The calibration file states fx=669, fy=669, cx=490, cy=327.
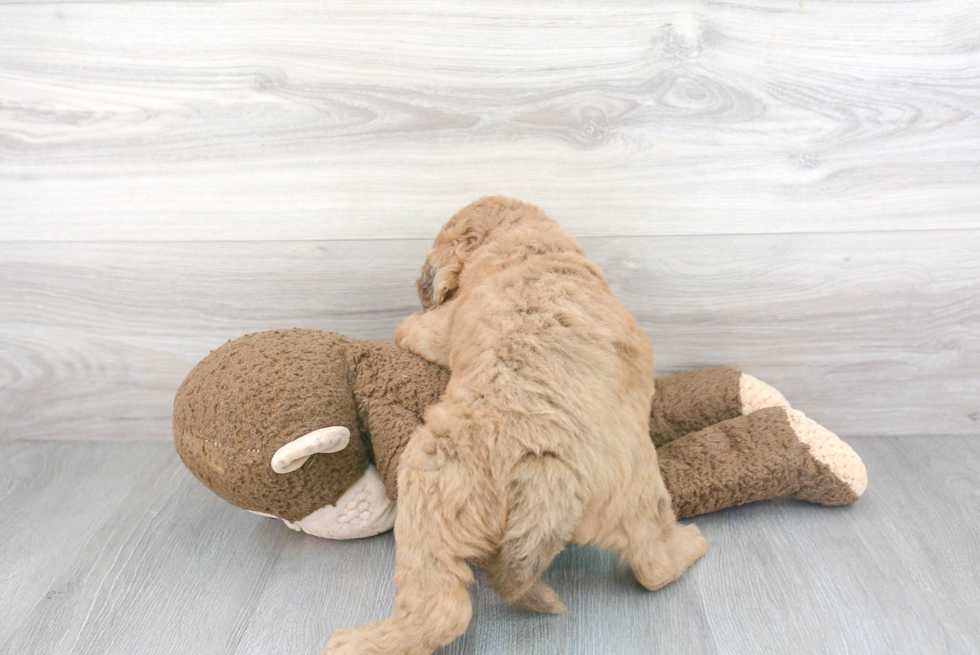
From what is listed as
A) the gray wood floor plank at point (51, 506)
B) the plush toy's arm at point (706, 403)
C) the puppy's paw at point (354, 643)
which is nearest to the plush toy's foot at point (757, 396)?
the plush toy's arm at point (706, 403)

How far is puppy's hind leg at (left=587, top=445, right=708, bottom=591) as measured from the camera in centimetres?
105

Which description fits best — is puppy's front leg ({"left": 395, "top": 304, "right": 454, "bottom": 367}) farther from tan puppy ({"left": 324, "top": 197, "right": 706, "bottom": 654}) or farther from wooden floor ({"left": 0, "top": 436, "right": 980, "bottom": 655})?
wooden floor ({"left": 0, "top": 436, "right": 980, "bottom": 655})

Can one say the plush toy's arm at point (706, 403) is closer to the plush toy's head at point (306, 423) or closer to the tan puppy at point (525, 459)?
the tan puppy at point (525, 459)

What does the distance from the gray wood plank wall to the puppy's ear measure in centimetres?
24

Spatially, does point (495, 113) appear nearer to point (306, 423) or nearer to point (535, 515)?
point (306, 423)

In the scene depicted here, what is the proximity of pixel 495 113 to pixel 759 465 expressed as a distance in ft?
2.96

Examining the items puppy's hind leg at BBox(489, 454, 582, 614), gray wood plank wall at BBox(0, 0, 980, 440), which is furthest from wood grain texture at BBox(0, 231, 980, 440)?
puppy's hind leg at BBox(489, 454, 582, 614)

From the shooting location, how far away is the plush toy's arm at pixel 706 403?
1.46 metres

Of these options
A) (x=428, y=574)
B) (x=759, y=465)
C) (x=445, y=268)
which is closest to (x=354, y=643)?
(x=428, y=574)

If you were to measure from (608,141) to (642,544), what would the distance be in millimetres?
830

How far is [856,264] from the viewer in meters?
1.50

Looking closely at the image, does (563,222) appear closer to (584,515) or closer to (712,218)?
(712,218)

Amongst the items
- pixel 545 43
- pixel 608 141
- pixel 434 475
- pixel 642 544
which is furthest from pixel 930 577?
pixel 545 43

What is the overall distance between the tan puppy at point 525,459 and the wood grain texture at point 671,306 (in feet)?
1.39
